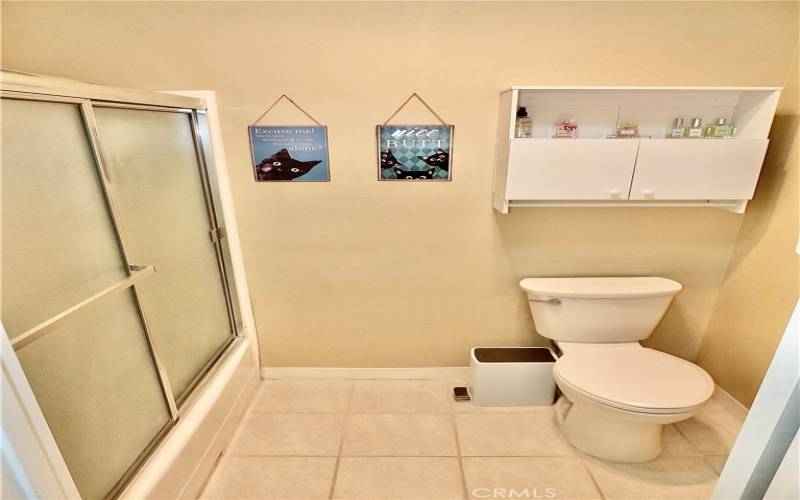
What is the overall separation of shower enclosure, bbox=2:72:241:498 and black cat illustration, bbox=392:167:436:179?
35.0 inches

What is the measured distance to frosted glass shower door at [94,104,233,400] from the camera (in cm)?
121

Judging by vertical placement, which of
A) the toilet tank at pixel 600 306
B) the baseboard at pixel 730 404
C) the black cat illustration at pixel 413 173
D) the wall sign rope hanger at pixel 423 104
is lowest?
the baseboard at pixel 730 404

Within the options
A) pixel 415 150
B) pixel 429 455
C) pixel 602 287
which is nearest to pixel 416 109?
pixel 415 150

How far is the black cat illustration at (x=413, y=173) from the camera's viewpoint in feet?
5.32

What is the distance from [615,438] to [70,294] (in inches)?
80.0

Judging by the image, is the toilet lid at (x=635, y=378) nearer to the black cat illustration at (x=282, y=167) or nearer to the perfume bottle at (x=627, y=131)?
the perfume bottle at (x=627, y=131)

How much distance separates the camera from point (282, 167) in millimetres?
1617

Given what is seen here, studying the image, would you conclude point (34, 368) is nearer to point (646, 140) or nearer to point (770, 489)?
point (770, 489)

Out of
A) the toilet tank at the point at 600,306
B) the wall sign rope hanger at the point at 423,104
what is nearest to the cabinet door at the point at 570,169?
the wall sign rope hanger at the point at 423,104

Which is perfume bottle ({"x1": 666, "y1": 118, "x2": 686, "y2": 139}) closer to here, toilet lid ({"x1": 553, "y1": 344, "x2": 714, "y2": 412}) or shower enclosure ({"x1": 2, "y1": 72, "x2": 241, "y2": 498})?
toilet lid ({"x1": 553, "y1": 344, "x2": 714, "y2": 412})

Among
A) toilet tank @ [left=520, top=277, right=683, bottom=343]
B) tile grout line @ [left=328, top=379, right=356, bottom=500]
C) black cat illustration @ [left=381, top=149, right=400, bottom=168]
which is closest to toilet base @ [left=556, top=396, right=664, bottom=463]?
toilet tank @ [left=520, top=277, right=683, bottom=343]

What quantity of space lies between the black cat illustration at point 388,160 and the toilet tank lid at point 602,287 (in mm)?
860

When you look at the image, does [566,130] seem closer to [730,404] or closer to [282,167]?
[282,167]

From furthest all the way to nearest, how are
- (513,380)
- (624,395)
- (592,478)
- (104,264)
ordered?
(513,380) < (592,478) < (624,395) < (104,264)
